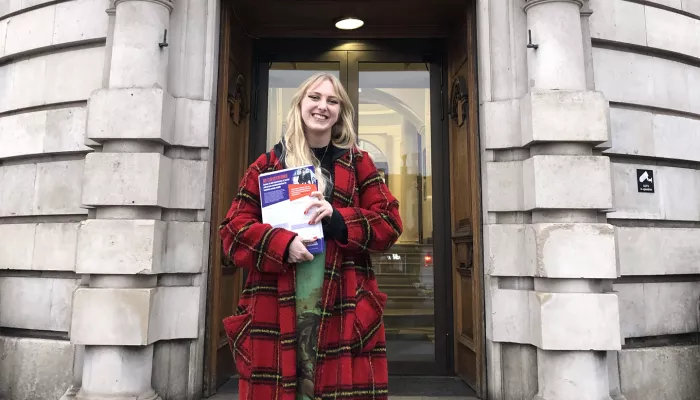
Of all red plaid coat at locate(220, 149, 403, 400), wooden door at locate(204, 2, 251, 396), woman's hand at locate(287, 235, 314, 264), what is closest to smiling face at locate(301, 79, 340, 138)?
red plaid coat at locate(220, 149, 403, 400)

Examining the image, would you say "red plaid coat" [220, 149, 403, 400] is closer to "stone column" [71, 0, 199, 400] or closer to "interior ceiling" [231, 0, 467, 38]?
"stone column" [71, 0, 199, 400]

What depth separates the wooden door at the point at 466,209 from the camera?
460cm

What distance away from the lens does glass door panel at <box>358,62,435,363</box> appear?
5.71 metres

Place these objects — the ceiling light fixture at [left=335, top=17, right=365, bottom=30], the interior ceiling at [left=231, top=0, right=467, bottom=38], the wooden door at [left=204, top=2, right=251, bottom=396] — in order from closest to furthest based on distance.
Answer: the wooden door at [left=204, top=2, right=251, bottom=396]
the interior ceiling at [left=231, top=0, right=467, bottom=38]
the ceiling light fixture at [left=335, top=17, right=365, bottom=30]

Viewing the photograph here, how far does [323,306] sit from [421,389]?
3.38m

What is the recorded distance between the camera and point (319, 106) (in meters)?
2.17

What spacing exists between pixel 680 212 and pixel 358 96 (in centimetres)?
400

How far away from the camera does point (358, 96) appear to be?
6.12 metres

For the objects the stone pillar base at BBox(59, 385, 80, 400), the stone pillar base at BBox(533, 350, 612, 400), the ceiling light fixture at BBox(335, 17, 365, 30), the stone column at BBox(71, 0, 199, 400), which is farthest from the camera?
the ceiling light fixture at BBox(335, 17, 365, 30)

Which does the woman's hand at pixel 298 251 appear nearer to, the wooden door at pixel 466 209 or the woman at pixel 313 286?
the woman at pixel 313 286

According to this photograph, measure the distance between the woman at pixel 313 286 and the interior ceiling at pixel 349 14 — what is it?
3575 mm

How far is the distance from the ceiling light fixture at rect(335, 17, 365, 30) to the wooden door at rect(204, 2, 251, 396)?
1188 mm

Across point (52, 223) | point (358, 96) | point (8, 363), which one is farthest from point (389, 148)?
point (8, 363)

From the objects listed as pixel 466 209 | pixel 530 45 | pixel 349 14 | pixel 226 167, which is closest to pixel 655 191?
pixel 466 209
